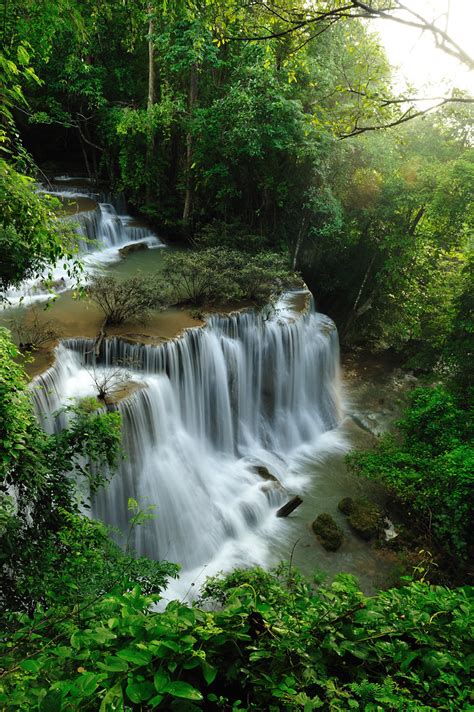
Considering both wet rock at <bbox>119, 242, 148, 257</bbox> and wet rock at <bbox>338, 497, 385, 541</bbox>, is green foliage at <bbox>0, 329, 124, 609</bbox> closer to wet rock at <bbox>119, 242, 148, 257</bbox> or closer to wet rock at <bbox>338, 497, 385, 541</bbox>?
wet rock at <bbox>338, 497, 385, 541</bbox>

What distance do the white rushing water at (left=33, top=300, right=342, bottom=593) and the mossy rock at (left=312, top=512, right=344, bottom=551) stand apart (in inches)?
31.6

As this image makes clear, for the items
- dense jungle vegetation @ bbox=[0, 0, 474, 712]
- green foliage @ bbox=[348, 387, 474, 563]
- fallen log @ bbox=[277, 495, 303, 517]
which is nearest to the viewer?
dense jungle vegetation @ bbox=[0, 0, 474, 712]

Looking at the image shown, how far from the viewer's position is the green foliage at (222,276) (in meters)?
10.4

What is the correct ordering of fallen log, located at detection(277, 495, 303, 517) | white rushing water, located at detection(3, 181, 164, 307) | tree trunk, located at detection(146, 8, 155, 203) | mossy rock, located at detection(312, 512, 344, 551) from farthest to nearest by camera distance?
tree trunk, located at detection(146, 8, 155, 203) → white rushing water, located at detection(3, 181, 164, 307) → fallen log, located at detection(277, 495, 303, 517) → mossy rock, located at detection(312, 512, 344, 551)

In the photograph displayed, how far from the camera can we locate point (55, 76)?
1638 cm

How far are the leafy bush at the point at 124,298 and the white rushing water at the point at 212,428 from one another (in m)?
0.91

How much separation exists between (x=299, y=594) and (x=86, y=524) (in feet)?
8.43

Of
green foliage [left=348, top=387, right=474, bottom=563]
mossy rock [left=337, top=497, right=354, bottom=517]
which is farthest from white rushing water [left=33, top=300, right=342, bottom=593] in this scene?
green foliage [left=348, top=387, right=474, bottom=563]

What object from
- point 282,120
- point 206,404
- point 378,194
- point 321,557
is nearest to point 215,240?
point 282,120

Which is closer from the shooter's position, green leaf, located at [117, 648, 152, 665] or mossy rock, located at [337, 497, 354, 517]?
green leaf, located at [117, 648, 152, 665]

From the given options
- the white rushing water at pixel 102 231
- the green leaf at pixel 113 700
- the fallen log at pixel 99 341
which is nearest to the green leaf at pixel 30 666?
the green leaf at pixel 113 700

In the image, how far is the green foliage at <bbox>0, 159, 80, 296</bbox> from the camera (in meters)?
4.30

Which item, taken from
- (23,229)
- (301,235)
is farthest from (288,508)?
(301,235)

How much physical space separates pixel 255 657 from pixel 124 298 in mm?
8120
